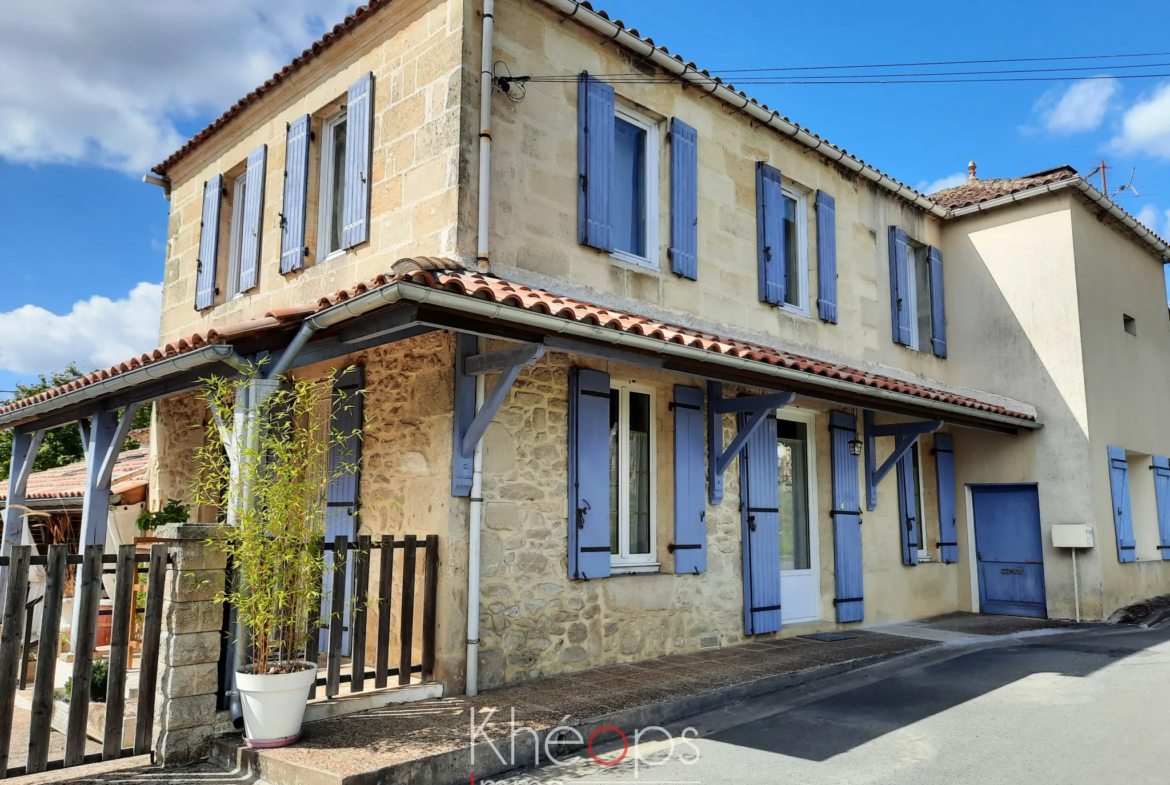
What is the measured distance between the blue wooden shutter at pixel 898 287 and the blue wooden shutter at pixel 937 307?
0.66m

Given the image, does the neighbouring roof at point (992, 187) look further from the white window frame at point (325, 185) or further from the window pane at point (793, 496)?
the white window frame at point (325, 185)

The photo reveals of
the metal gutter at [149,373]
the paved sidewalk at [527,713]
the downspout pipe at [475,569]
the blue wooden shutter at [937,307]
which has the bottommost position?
the paved sidewalk at [527,713]

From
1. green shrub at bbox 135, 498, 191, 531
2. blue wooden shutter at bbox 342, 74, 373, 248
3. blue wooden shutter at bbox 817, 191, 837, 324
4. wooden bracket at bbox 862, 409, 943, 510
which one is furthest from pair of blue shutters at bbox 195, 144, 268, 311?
wooden bracket at bbox 862, 409, 943, 510

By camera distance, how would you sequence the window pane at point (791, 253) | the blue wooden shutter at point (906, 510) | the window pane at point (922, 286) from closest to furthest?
the window pane at point (791, 253)
the blue wooden shutter at point (906, 510)
the window pane at point (922, 286)

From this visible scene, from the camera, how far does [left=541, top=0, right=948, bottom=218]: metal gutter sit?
736cm

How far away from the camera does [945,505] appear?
36.3ft

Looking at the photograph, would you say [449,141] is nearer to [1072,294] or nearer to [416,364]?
[416,364]

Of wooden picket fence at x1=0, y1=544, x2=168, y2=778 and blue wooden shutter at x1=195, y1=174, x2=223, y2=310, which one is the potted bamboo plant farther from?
blue wooden shutter at x1=195, y1=174, x2=223, y2=310

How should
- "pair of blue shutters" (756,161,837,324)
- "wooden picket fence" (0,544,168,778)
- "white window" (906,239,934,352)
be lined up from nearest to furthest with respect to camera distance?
"wooden picket fence" (0,544,168,778) → "pair of blue shutters" (756,161,837,324) → "white window" (906,239,934,352)

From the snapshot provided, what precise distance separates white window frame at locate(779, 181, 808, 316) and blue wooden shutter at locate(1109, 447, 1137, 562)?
494 centimetres

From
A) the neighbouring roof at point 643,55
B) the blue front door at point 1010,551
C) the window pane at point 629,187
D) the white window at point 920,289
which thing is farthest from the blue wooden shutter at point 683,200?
the blue front door at point 1010,551

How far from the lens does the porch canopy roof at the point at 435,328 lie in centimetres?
480

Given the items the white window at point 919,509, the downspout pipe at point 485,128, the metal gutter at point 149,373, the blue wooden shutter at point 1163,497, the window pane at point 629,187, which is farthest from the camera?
the blue wooden shutter at point 1163,497

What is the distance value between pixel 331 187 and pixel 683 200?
346 centimetres
